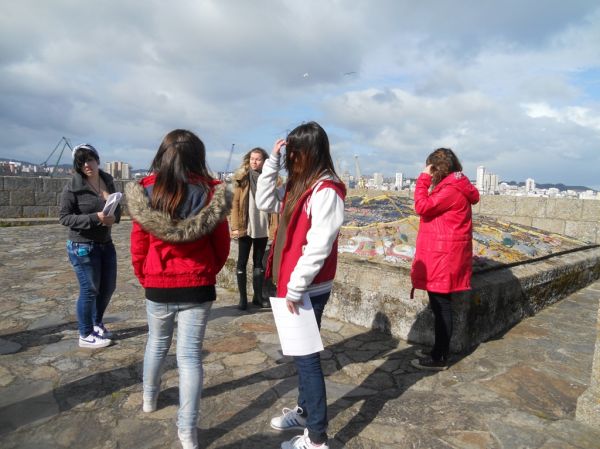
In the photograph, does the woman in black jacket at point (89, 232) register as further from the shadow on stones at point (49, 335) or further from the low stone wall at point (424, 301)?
the low stone wall at point (424, 301)

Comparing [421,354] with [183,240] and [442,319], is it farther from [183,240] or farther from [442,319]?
[183,240]

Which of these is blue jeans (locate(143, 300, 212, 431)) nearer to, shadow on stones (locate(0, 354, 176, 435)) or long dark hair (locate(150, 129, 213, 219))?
long dark hair (locate(150, 129, 213, 219))

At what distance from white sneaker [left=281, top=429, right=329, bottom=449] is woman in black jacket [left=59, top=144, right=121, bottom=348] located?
2.05 meters

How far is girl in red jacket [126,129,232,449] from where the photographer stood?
226cm

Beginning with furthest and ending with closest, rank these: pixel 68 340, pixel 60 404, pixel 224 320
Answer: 1. pixel 224 320
2. pixel 68 340
3. pixel 60 404

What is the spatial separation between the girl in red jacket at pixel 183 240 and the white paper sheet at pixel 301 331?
1.42ft

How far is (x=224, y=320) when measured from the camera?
4641mm

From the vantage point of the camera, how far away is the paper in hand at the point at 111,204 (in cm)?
340

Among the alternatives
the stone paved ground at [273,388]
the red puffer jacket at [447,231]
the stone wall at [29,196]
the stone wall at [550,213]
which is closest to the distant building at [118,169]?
the stone wall at [29,196]

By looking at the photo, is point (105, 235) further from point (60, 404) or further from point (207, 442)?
point (207, 442)

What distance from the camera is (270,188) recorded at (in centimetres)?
256

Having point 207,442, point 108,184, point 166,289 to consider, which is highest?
point 108,184

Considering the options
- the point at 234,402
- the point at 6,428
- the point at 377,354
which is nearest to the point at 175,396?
the point at 234,402

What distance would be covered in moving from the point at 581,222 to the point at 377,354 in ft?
22.4
